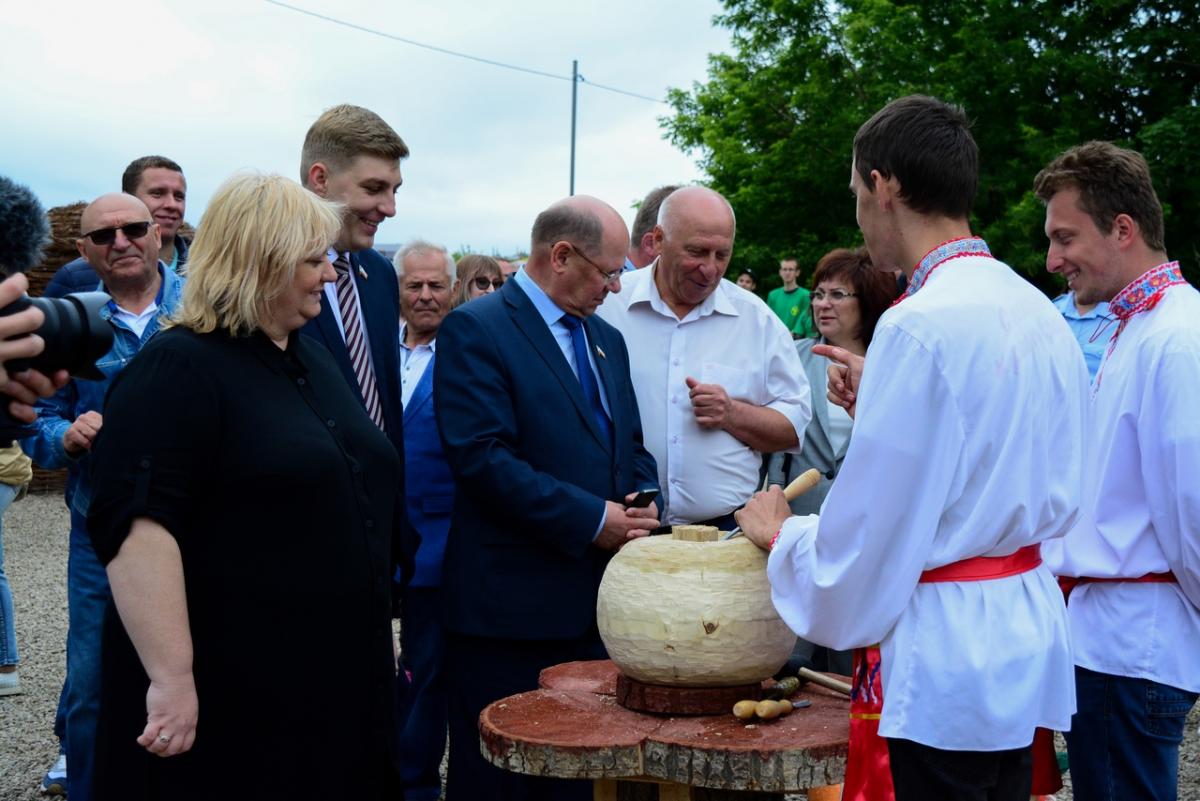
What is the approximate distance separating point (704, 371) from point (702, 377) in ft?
0.07

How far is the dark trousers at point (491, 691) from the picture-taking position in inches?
144

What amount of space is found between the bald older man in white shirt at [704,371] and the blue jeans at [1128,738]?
A: 1467 millimetres

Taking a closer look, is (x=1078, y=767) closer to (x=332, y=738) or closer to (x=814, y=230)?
(x=332, y=738)

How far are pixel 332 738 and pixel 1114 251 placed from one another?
237 cm

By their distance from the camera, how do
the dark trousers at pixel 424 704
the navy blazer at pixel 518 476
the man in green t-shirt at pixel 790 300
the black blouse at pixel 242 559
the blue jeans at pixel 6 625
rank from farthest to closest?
the man in green t-shirt at pixel 790 300 < the blue jeans at pixel 6 625 < the dark trousers at pixel 424 704 < the navy blazer at pixel 518 476 < the black blouse at pixel 242 559

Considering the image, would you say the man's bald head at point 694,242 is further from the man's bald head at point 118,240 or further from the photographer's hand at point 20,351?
the photographer's hand at point 20,351

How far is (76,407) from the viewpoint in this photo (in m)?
4.16

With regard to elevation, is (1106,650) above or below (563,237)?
below

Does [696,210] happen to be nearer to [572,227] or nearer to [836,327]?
[572,227]

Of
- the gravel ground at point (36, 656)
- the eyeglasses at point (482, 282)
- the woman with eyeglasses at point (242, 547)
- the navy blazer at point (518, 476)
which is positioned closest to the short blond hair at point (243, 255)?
the woman with eyeglasses at point (242, 547)

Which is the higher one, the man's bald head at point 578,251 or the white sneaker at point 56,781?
the man's bald head at point 578,251

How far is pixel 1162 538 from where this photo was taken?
308 cm

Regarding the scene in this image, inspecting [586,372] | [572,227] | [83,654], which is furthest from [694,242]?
[83,654]

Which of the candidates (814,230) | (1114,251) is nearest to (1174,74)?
(814,230)
